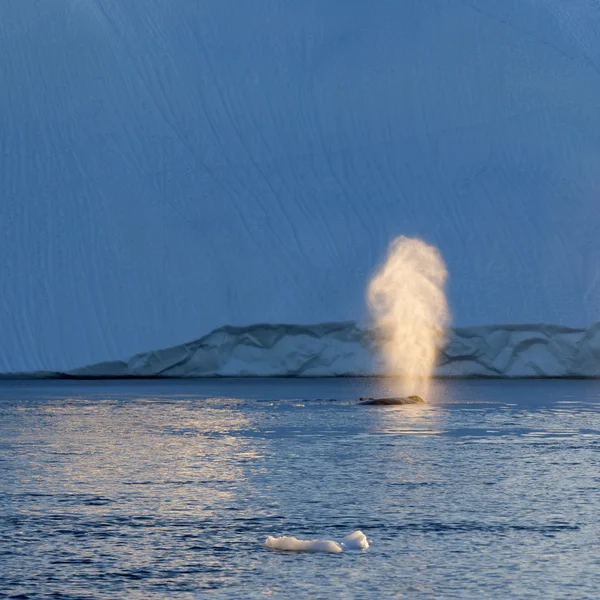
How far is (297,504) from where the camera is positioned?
14008 mm

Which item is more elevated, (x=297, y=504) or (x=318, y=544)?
(x=297, y=504)

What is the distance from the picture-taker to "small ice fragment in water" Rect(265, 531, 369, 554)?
36.5 ft

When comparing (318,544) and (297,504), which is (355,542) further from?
(297,504)

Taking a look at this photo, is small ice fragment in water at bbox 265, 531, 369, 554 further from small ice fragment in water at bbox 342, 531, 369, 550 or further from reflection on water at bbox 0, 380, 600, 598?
reflection on water at bbox 0, 380, 600, 598

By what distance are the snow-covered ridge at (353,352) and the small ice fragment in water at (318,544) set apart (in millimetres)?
36453

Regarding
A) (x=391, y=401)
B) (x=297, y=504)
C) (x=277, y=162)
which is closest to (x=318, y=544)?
(x=297, y=504)

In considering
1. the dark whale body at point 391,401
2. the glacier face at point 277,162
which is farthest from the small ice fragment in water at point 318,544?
the glacier face at point 277,162

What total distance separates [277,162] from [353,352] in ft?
40.6

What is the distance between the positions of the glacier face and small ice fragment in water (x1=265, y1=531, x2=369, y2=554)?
3912 centimetres

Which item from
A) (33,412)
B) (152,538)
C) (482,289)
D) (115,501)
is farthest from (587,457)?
(482,289)

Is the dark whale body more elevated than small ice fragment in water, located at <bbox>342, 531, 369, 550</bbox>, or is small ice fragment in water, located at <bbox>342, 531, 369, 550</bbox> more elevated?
the dark whale body

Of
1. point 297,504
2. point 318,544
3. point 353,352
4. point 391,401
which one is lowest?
point 318,544

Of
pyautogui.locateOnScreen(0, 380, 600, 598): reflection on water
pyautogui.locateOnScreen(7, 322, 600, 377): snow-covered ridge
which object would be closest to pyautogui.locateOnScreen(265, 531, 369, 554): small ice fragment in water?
pyautogui.locateOnScreen(0, 380, 600, 598): reflection on water

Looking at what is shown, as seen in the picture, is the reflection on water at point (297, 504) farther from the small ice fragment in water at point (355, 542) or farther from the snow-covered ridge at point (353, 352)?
the snow-covered ridge at point (353, 352)
